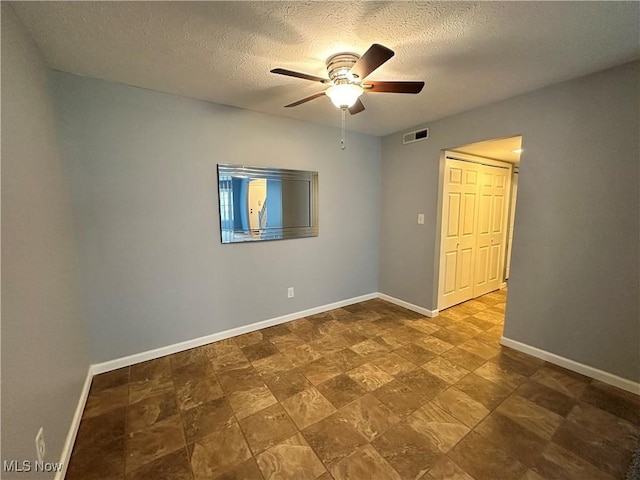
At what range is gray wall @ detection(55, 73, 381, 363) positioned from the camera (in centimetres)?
207

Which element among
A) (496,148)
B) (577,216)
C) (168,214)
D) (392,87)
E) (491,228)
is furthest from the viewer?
(491,228)

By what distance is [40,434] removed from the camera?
1.20 meters

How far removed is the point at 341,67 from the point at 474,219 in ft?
9.52

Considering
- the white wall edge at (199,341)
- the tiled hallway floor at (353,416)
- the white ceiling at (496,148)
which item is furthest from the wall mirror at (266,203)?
the white ceiling at (496,148)

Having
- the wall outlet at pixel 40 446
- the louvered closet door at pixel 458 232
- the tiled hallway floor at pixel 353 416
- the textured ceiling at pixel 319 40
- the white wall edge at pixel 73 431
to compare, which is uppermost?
the textured ceiling at pixel 319 40

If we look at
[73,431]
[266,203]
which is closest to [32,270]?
[73,431]

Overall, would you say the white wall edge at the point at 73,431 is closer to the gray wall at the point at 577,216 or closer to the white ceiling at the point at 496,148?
the gray wall at the point at 577,216

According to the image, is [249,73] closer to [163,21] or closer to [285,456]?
[163,21]

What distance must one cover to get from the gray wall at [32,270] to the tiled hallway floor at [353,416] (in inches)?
18.1

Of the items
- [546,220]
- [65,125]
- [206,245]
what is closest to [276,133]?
[206,245]

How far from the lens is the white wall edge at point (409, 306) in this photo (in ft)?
10.9

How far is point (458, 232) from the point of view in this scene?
3.47 metres

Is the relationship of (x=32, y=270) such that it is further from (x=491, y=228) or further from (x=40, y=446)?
(x=491, y=228)

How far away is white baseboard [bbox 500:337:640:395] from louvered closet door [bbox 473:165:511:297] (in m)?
1.43
